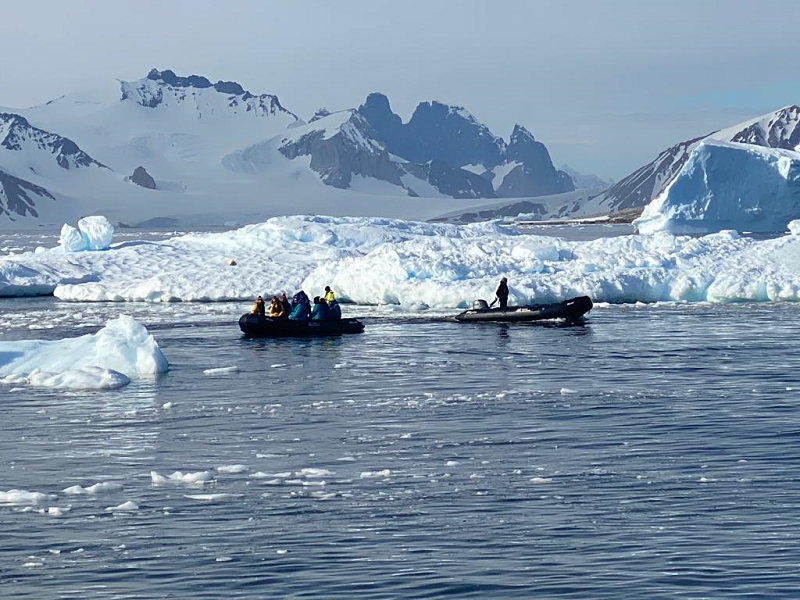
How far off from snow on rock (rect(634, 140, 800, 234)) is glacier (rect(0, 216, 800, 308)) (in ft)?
80.4

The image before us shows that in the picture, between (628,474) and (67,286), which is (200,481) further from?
(67,286)

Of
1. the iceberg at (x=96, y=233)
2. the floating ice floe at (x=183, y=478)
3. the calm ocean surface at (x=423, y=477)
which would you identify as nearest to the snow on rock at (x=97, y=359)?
the calm ocean surface at (x=423, y=477)

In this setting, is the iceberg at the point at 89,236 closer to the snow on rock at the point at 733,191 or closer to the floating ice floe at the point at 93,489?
the snow on rock at the point at 733,191

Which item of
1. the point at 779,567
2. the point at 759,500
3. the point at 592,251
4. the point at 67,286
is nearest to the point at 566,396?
the point at 759,500

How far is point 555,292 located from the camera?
40906 millimetres

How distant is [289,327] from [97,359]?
8.87m

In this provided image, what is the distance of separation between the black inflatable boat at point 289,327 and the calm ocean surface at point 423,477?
4.05m

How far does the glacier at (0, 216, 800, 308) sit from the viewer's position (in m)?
41.9

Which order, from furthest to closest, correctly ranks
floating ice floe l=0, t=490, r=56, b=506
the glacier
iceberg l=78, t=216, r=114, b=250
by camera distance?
iceberg l=78, t=216, r=114, b=250 < the glacier < floating ice floe l=0, t=490, r=56, b=506

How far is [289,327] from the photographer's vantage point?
34.3 meters

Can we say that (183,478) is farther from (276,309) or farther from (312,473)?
(276,309)

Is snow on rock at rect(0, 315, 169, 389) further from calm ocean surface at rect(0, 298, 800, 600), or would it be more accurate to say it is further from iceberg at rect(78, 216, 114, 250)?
iceberg at rect(78, 216, 114, 250)

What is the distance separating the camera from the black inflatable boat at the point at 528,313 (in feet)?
119

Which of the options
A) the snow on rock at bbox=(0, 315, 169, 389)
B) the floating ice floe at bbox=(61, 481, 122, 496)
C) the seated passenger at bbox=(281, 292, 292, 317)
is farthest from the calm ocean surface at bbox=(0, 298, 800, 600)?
the seated passenger at bbox=(281, 292, 292, 317)
